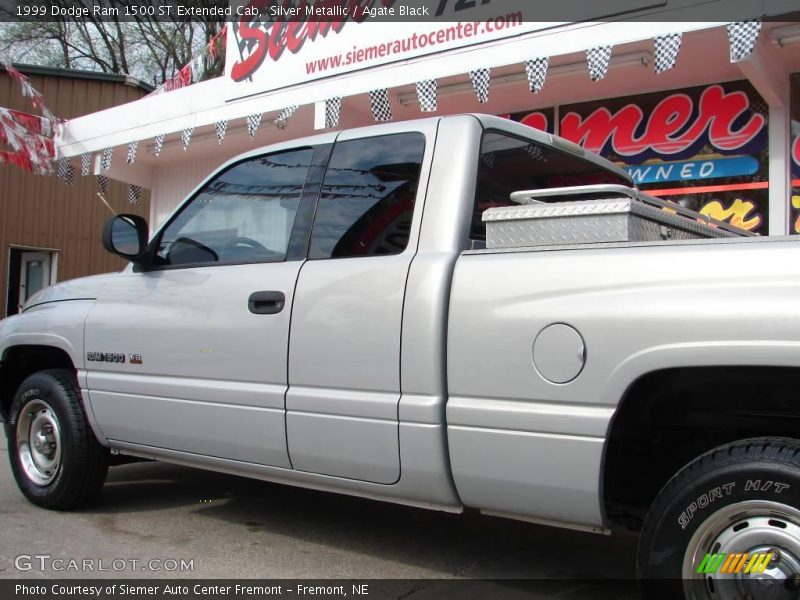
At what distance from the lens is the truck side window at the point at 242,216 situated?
144 inches

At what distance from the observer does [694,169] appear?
7328 mm

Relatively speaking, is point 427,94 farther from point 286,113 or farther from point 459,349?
point 459,349

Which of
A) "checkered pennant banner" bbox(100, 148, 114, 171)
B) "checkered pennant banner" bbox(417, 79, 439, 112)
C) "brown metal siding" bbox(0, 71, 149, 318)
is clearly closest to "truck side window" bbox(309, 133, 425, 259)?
"checkered pennant banner" bbox(417, 79, 439, 112)

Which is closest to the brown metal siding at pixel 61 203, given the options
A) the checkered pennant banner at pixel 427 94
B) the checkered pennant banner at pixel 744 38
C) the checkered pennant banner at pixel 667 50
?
the checkered pennant banner at pixel 427 94

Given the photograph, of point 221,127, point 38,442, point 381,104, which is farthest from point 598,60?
point 38,442

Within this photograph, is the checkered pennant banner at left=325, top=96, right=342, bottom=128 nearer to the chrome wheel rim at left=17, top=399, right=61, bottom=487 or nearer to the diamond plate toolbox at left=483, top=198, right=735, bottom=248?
the chrome wheel rim at left=17, top=399, right=61, bottom=487

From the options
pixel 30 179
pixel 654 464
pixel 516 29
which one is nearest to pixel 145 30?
pixel 30 179

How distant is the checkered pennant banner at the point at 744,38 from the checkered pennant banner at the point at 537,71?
5.30 ft

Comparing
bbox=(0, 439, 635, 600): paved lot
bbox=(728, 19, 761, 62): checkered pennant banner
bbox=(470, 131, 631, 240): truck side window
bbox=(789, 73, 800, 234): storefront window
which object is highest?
bbox=(728, 19, 761, 62): checkered pennant banner

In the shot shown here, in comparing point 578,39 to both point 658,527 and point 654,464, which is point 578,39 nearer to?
point 654,464

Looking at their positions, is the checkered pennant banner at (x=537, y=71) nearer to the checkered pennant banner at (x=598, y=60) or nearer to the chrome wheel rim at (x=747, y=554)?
the checkered pennant banner at (x=598, y=60)

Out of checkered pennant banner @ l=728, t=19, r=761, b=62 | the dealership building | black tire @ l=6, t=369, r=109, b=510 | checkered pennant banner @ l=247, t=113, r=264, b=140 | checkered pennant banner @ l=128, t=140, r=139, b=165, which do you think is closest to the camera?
black tire @ l=6, t=369, r=109, b=510

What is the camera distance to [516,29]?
6.83 meters

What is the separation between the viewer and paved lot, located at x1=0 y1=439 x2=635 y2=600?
349 cm
